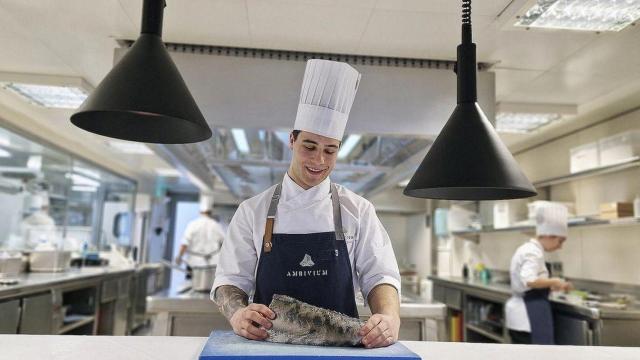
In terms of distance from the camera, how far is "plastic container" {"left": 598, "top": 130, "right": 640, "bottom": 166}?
11.3 feet

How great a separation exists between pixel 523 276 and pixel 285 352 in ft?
10.1

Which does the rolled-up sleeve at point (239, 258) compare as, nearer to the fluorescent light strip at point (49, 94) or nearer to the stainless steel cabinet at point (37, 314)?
the stainless steel cabinet at point (37, 314)

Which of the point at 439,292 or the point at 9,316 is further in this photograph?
the point at 439,292

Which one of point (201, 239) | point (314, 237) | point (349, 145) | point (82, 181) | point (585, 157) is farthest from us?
point (82, 181)

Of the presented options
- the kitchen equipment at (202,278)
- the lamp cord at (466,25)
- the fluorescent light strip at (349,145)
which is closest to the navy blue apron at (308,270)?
the lamp cord at (466,25)

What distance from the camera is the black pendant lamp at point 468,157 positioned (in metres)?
1.46

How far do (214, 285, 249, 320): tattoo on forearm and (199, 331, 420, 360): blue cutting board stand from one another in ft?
0.58

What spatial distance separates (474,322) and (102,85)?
477 cm

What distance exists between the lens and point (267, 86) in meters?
2.77

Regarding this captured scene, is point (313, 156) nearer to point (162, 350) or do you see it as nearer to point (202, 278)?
point (162, 350)

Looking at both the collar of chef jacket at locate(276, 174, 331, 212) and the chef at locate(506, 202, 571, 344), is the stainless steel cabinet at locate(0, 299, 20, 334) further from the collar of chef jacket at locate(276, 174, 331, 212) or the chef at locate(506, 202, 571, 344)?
the chef at locate(506, 202, 571, 344)

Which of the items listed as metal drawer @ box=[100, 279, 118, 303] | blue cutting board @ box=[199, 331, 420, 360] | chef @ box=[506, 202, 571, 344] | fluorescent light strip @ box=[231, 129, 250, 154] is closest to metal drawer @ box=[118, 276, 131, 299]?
metal drawer @ box=[100, 279, 118, 303]

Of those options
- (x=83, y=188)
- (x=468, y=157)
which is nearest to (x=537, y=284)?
(x=468, y=157)

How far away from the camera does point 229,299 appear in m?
1.43
